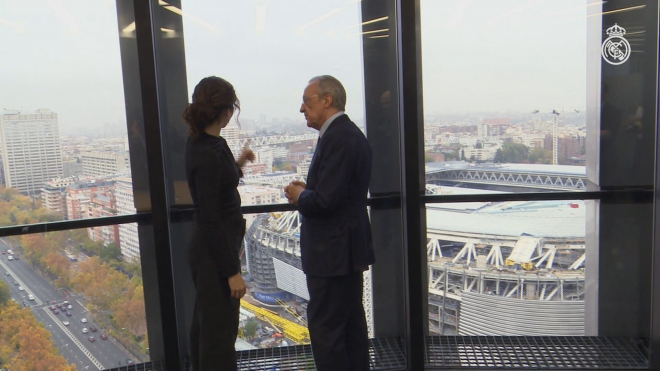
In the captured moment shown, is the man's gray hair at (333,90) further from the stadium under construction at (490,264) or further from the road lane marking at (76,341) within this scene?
the road lane marking at (76,341)

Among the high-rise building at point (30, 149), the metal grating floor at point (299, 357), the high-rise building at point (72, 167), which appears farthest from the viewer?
the metal grating floor at point (299, 357)

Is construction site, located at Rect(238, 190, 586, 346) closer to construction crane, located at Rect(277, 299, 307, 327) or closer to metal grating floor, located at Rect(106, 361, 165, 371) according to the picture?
construction crane, located at Rect(277, 299, 307, 327)

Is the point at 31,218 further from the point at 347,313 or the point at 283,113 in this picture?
the point at 347,313

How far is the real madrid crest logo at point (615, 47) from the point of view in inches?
122

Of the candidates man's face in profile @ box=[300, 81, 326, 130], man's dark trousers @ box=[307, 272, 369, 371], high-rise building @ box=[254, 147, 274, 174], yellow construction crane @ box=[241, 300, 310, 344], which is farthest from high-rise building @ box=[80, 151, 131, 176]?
man's dark trousers @ box=[307, 272, 369, 371]

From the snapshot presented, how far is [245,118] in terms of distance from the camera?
320cm

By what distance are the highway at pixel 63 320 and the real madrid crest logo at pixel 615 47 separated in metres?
3.24

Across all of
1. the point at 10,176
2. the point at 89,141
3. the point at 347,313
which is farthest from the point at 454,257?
the point at 10,176

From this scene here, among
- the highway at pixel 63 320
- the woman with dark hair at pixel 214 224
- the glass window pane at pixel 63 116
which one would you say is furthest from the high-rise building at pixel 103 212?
the woman with dark hair at pixel 214 224

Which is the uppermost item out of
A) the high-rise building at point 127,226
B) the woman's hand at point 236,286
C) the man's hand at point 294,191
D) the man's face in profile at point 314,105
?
the man's face in profile at point 314,105

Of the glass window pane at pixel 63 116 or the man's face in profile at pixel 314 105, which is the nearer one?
the man's face in profile at pixel 314 105

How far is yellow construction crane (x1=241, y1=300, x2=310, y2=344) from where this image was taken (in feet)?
10.9

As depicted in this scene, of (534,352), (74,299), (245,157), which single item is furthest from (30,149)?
(534,352)

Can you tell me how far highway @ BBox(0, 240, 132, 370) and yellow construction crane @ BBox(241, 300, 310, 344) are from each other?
0.78 meters
